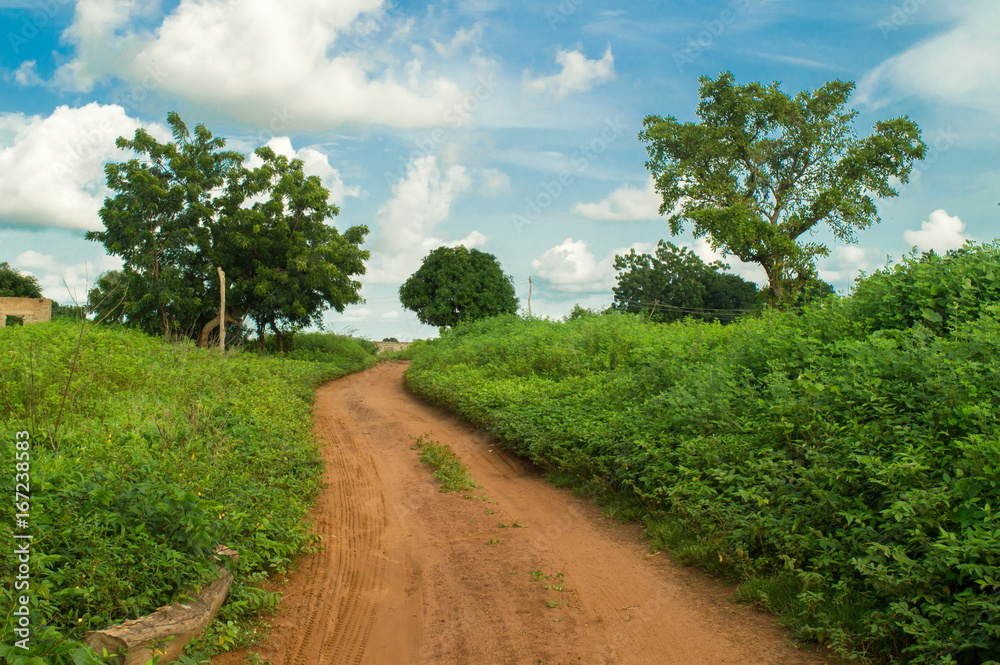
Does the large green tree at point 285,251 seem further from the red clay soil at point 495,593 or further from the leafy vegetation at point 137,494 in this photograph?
the red clay soil at point 495,593

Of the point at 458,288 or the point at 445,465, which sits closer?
the point at 445,465

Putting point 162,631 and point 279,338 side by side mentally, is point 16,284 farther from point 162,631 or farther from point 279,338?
point 162,631

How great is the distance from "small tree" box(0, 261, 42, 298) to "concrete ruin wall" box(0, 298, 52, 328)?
1407 centimetres

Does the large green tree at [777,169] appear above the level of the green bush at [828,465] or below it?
above

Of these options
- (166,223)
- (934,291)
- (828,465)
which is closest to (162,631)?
(828,465)

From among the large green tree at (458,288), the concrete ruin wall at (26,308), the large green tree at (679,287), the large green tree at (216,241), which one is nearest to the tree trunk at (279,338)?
the large green tree at (216,241)

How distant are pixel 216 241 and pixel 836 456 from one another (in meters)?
29.5

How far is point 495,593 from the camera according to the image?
201 inches

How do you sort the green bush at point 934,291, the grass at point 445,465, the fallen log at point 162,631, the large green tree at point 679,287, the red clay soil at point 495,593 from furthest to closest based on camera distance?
the large green tree at point 679,287 → the grass at point 445,465 → the green bush at point 934,291 → the red clay soil at point 495,593 → the fallen log at point 162,631

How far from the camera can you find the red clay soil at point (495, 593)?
13.8 feet

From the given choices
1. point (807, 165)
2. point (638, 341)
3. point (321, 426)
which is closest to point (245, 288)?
point (321, 426)

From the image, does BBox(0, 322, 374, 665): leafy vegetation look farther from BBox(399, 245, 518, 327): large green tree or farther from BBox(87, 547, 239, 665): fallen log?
BBox(399, 245, 518, 327): large green tree

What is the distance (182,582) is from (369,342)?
44.2 metres

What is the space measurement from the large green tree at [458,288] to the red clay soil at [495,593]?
34.6 meters
